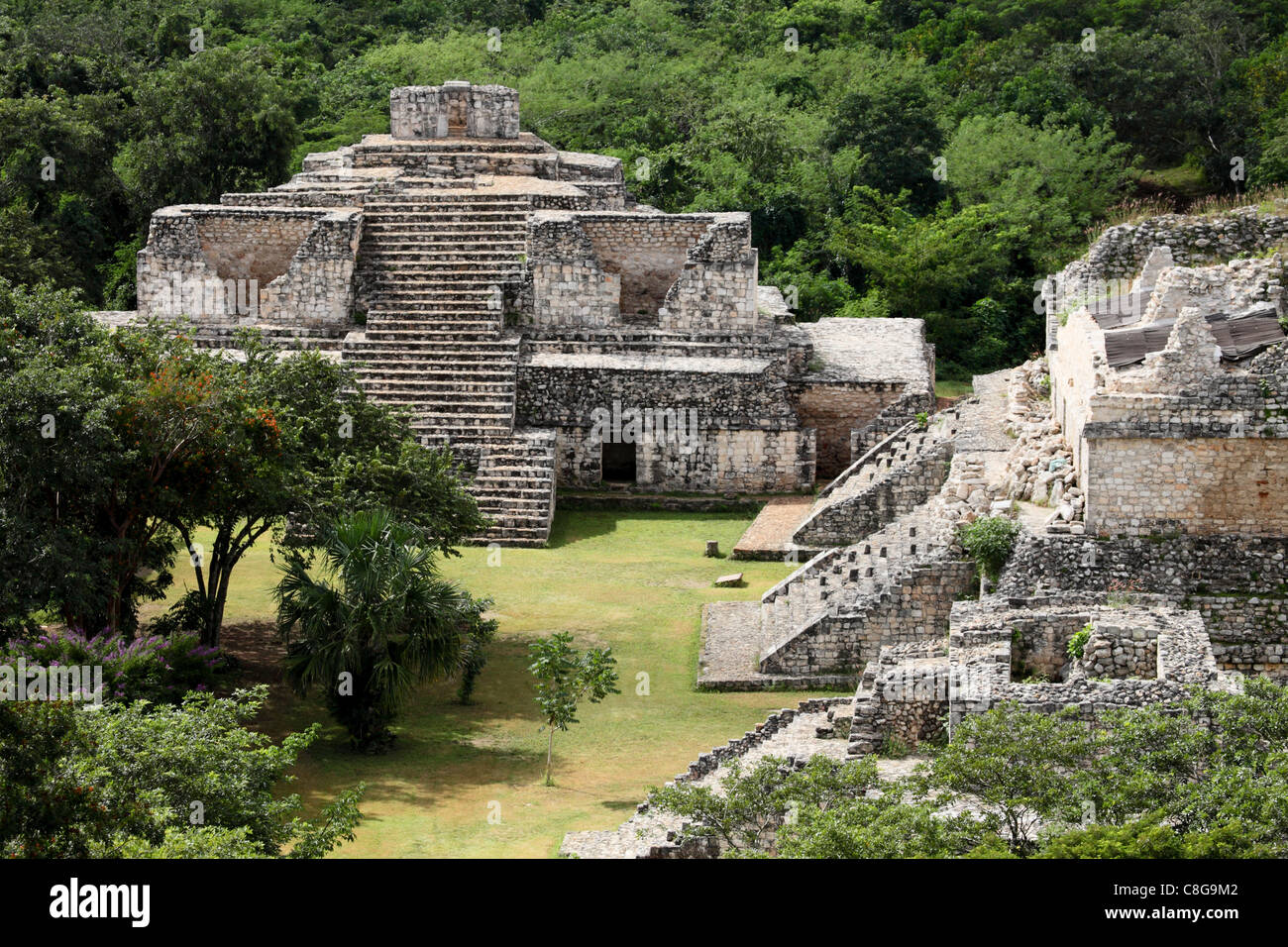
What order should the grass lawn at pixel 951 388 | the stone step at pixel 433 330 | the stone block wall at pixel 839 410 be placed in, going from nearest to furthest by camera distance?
the stone step at pixel 433 330 < the stone block wall at pixel 839 410 < the grass lawn at pixel 951 388

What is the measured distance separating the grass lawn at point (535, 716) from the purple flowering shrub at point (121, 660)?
1.64 m

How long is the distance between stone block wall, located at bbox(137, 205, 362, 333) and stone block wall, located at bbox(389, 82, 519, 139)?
475 centimetres

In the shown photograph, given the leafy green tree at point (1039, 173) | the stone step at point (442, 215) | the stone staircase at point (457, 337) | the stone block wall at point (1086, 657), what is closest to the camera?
the stone block wall at point (1086, 657)

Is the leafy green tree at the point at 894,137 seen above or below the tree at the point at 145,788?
above

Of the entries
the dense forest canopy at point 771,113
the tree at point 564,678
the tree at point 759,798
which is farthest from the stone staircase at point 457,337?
the tree at point 759,798

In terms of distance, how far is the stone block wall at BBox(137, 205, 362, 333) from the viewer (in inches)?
1363

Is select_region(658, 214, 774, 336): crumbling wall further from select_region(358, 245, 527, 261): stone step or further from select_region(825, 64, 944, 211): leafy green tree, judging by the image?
select_region(825, 64, 944, 211): leafy green tree

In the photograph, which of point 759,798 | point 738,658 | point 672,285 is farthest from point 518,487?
point 759,798

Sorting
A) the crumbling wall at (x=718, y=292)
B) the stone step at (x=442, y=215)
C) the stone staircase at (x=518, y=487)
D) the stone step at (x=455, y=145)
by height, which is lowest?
the stone staircase at (x=518, y=487)

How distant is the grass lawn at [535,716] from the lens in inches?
760

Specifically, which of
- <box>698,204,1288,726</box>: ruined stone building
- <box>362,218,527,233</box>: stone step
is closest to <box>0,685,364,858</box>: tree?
<box>698,204,1288,726</box>: ruined stone building

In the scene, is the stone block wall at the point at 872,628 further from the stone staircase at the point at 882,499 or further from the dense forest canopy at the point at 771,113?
the dense forest canopy at the point at 771,113

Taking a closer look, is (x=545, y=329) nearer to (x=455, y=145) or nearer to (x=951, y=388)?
(x=455, y=145)
